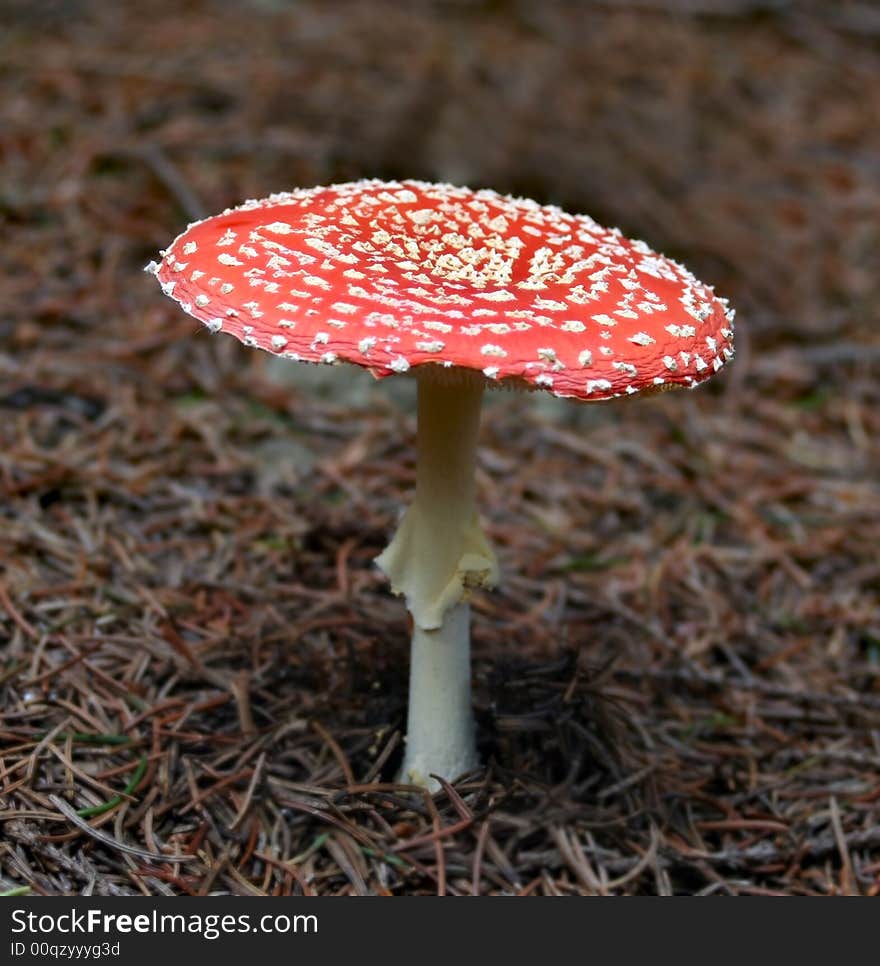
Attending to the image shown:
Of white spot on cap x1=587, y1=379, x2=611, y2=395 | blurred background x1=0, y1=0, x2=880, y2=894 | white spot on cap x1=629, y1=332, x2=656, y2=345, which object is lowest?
blurred background x1=0, y1=0, x2=880, y2=894

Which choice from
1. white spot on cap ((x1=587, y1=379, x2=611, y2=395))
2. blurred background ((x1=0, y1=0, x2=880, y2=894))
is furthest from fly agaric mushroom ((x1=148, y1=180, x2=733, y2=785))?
blurred background ((x1=0, y1=0, x2=880, y2=894))

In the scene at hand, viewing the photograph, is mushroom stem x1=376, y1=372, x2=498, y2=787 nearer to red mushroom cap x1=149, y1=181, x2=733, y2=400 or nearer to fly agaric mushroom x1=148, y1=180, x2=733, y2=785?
fly agaric mushroom x1=148, y1=180, x2=733, y2=785

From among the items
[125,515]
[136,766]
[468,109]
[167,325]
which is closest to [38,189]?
[167,325]

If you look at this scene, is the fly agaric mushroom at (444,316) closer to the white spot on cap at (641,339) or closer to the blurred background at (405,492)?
the white spot on cap at (641,339)

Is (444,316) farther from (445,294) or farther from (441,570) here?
(441,570)

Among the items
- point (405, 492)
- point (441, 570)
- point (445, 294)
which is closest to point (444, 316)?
point (445, 294)

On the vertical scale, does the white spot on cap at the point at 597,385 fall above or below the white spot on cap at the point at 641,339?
below

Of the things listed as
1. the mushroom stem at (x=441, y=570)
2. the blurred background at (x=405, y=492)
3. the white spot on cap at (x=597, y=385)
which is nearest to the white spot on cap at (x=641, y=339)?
the white spot on cap at (x=597, y=385)

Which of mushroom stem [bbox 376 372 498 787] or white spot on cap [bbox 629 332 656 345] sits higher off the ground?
white spot on cap [bbox 629 332 656 345]
